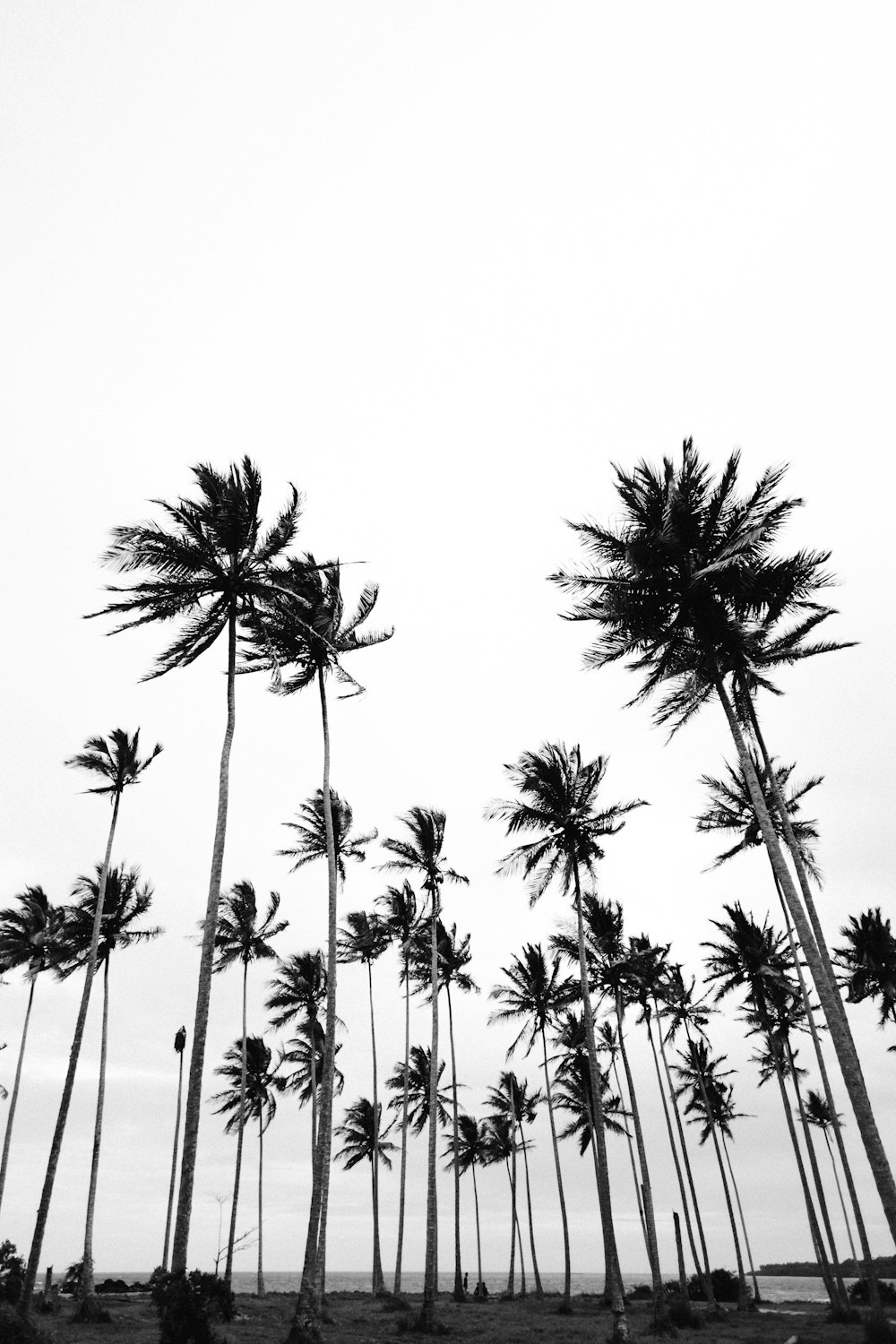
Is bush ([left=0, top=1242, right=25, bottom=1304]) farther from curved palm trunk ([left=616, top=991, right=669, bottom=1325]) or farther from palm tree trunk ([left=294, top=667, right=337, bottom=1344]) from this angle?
curved palm trunk ([left=616, top=991, right=669, bottom=1325])

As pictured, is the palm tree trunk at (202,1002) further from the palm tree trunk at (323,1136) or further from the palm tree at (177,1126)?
the palm tree at (177,1126)

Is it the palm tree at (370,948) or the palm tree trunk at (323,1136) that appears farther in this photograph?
the palm tree at (370,948)

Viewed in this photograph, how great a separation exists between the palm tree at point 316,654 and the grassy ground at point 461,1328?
2277 millimetres

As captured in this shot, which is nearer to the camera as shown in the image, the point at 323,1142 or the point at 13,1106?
the point at 323,1142

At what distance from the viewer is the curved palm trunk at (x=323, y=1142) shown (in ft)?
51.0

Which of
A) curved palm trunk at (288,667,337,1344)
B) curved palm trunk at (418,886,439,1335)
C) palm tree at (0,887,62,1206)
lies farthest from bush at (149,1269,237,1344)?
palm tree at (0,887,62,1206)

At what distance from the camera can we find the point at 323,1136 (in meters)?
17.6

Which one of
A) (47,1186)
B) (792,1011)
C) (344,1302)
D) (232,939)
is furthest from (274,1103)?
(792,1011)

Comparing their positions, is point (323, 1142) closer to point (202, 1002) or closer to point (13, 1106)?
point (202, 1002)

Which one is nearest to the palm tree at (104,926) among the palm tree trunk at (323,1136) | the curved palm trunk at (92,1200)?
the curved palm trunk at (92,1200)

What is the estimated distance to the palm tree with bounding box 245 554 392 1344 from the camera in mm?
16734

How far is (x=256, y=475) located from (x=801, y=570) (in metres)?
11.8

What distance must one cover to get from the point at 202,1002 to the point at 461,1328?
694 inches

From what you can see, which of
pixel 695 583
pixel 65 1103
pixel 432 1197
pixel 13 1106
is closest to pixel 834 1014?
pixel 695 583
